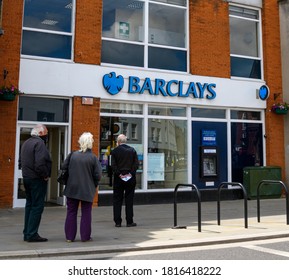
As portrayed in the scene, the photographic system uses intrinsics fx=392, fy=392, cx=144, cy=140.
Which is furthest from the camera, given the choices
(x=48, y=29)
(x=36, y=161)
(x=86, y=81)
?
(x=86, y=81)

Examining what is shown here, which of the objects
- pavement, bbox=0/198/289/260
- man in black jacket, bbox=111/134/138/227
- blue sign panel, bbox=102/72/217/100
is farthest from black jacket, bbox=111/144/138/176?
blue sign panel, bbox=102/72/217/100

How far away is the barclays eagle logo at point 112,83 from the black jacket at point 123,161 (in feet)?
12.1

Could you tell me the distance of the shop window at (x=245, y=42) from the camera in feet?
46.6

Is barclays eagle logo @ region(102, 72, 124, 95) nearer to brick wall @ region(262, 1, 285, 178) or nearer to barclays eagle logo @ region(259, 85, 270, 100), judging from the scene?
barclays eagle logo @ region(259, 85, 270, 100)

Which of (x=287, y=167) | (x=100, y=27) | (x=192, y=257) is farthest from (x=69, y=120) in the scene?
(x=287, y=167)

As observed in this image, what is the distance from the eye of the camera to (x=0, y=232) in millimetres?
7535

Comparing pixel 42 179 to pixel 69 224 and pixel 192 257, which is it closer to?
pixel 69 224

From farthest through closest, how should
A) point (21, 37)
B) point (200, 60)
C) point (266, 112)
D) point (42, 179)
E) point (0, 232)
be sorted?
point (266, 112), point (200, 60), point (21, 37), point (0, 232), point (42, 179)

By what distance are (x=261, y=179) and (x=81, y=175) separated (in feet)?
28.1

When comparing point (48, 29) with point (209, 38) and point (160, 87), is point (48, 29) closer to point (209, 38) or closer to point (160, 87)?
point (160, 87)

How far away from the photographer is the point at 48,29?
451 inches

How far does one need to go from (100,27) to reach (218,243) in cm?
777

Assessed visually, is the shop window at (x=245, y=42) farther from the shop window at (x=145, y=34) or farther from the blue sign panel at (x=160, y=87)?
the shop window at (x=145, y=34)

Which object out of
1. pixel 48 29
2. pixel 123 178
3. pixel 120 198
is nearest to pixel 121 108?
pixel 48 29
